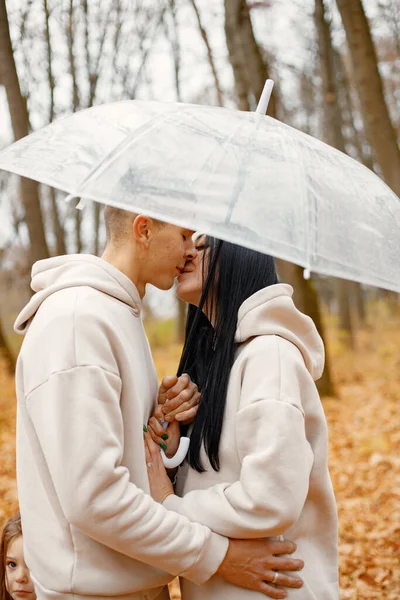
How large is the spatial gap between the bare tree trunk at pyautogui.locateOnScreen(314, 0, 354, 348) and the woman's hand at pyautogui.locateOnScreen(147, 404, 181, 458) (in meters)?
10.9

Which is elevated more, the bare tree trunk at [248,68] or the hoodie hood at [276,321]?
the hoodie hood at [276,321]

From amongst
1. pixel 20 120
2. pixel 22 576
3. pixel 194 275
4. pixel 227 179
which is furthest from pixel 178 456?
pixel 20 120

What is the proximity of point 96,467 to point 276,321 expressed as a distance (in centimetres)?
88

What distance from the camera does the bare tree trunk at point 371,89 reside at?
7.50m

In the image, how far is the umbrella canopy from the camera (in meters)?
2.29

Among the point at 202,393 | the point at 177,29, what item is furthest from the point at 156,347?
the point at 202,393

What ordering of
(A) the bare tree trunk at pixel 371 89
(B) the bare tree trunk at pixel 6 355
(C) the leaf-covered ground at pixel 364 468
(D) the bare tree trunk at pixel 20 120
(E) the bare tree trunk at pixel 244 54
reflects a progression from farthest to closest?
(B) the bare tree trunk at pixel 6 355 < (E) the bare tree trunk at pixel 244 54 < (A) the bare tree trunk at pixel 371 89 < (D) the bare tree trunk at pixel 20 120 < (C) the leaf-covered ground at pixel 364 468

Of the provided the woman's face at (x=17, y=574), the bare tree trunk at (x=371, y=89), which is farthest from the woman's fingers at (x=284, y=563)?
the bare tree trunk at (x=371, y=89)

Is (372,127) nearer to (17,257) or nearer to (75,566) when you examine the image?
(75,566)

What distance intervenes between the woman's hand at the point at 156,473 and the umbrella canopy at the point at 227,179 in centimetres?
85

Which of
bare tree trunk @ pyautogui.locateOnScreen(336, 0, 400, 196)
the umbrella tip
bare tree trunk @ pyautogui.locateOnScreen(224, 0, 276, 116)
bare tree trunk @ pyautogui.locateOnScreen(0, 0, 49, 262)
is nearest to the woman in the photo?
the umbrella tip

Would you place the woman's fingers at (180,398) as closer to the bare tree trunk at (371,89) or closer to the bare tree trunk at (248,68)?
the bare tree trunk at (371,89)

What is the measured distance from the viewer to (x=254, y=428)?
2.37m

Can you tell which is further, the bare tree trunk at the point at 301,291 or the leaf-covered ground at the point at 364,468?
the bare tree trunk at the point at 301,291
